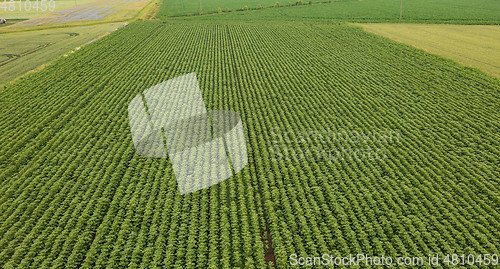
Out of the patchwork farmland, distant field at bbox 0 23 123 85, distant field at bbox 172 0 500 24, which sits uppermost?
distant field at bbox 172 0 500 24

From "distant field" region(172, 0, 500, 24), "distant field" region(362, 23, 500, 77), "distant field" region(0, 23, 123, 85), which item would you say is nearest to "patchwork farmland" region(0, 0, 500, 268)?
"distant field" region(0, 23, 123, 85)

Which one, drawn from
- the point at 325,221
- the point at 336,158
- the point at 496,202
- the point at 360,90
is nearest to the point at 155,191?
the point at 325,221

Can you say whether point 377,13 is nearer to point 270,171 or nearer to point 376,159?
point 376,159

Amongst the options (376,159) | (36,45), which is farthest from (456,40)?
(36,45)

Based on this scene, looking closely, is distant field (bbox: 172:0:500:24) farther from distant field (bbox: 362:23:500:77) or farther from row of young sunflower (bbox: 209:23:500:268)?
row of young sunflower (bbox: 209:23:500:268)

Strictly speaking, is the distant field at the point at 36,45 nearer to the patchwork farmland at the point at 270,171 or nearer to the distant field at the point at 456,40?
the patchwork farmland at the point at 270,171

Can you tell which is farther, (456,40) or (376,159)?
(456,40)

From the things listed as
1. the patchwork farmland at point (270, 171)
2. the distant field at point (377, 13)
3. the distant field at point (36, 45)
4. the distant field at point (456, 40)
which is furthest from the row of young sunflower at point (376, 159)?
the distant field at point (377, 13)
